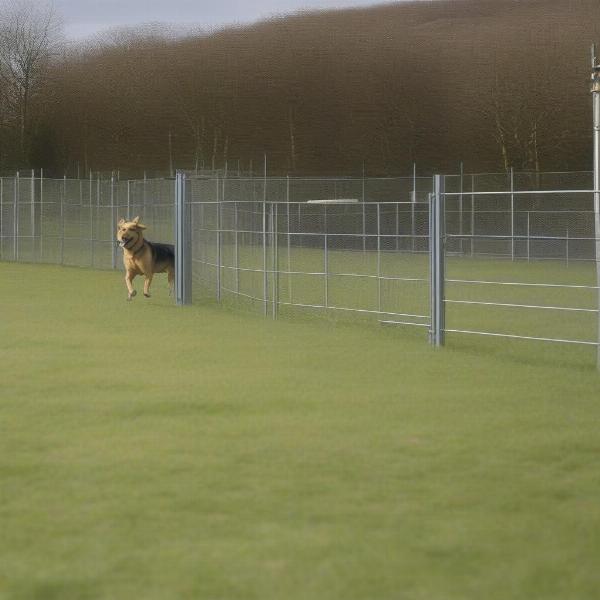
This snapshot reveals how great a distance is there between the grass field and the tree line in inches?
1657

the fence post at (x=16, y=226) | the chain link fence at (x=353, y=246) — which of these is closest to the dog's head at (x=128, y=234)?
the chain link fence at (x=353, y=246)

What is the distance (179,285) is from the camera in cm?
1697

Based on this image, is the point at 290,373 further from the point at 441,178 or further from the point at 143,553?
the point at 143,553

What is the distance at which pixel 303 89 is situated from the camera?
60344 mm

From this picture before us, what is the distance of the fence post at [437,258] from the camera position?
39.2 feet

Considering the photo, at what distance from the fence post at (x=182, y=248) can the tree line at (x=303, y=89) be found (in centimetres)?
3529

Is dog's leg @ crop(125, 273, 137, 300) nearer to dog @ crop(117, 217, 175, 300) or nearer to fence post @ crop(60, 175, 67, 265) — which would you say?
dog @ crop(117, 217, 175, 300)

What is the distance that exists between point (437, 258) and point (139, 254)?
20.2 ft

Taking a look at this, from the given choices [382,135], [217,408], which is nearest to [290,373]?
[217,408]

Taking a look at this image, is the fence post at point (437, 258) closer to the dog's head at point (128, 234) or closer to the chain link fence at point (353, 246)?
the chain link fence at point (353, 246)

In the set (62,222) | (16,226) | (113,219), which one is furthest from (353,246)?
(113,219)

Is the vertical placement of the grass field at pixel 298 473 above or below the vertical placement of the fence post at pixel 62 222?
below

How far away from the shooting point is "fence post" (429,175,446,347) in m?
11.9

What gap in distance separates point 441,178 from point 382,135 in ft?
149
